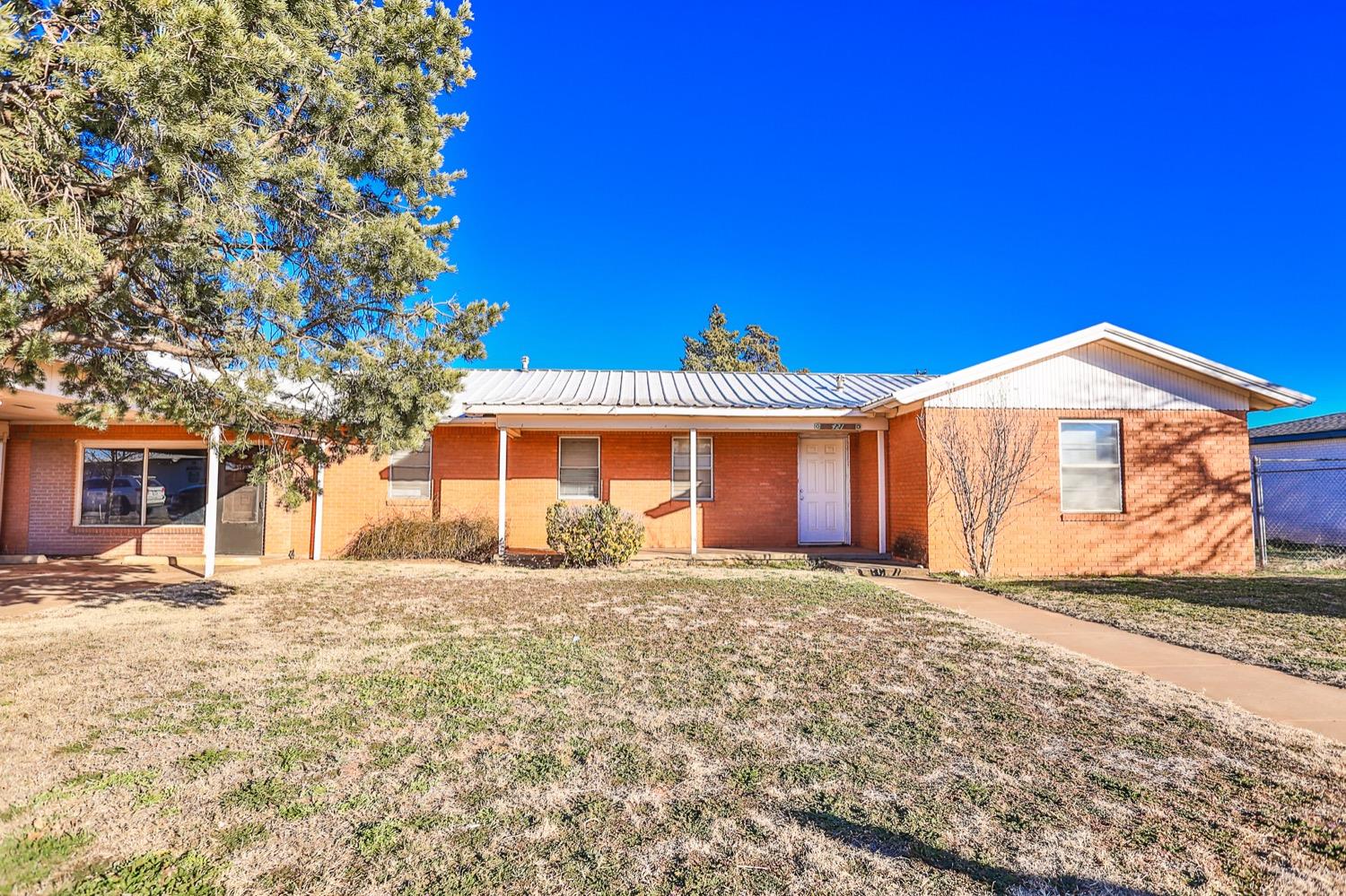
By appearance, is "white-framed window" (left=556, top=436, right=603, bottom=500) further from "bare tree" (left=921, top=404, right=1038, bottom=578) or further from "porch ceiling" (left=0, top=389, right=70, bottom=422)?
"porch ceiling" (left=0, top=389, right=70, bottom=422)

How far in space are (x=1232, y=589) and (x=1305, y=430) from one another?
39.8ft

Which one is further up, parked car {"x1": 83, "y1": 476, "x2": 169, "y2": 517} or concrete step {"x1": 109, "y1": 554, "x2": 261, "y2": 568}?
parked car {"x1": 83, "y1": 476, "x2": 169, "y2": 517}

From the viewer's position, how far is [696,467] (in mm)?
14773

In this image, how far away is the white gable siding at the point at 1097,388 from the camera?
1192 cm

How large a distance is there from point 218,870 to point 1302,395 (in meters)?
15.0

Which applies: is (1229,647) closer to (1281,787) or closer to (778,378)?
(1281,787)

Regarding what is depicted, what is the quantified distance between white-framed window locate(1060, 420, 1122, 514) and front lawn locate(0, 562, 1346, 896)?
21.1ft

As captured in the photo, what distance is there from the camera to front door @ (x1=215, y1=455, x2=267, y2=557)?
14.1 meters

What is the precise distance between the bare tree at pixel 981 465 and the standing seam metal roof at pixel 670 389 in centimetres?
206

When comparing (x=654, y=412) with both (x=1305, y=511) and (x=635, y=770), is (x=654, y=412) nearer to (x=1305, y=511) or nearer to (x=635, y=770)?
(x=635, y=770)

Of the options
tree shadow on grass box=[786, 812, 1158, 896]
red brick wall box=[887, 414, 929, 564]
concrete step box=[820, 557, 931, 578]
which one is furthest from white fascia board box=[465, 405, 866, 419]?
tree shadow on grass box=[786, 812, 1158, 896]

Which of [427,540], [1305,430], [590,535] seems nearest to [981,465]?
[590,535]

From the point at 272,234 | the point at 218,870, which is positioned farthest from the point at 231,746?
the point at 272,234

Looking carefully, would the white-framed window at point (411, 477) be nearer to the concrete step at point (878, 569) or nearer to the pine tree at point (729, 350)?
the concrete step at point (878, 569)
